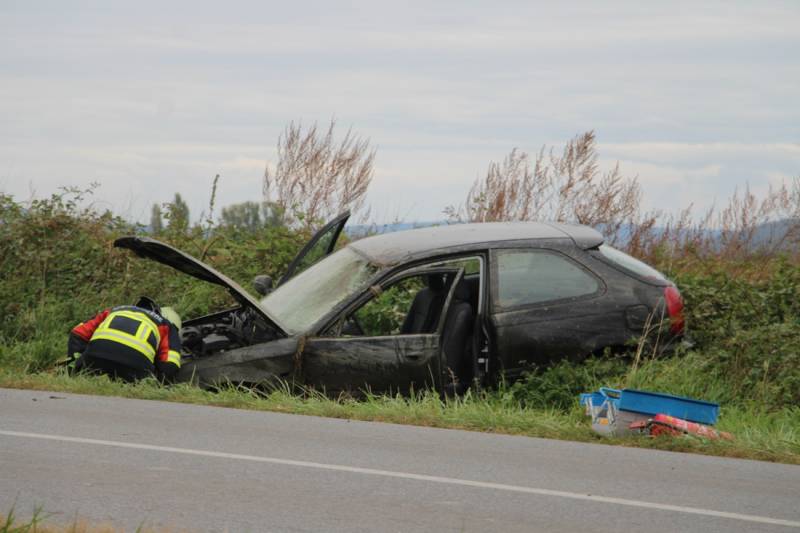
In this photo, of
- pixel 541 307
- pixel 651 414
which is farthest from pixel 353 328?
pixel 651 414

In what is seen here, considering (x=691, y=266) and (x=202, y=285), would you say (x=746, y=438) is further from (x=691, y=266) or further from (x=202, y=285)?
(x=202, y=285)

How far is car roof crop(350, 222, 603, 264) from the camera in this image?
9.54 metres

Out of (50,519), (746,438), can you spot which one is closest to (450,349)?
(746,438)

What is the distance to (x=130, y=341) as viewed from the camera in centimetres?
939

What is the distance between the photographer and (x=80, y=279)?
13.8 metres

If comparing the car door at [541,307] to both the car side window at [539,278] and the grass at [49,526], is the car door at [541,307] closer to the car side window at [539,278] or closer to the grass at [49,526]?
the car side window at [539,278]

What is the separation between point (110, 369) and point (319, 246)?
2.39m

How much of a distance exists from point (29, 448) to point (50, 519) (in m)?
1.79

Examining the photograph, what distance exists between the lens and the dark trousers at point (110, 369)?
9.54 m

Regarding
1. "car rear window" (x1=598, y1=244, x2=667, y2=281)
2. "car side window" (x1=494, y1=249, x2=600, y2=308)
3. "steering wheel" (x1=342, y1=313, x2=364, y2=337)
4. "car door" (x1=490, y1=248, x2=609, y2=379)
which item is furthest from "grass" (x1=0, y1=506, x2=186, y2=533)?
"car rear window" (x1=598, y1=244, x2=667, y2=281)

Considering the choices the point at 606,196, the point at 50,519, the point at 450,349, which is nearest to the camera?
the point at 50,519

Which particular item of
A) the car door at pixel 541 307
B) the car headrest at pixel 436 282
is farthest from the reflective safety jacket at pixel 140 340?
the car door at pixel 541 307

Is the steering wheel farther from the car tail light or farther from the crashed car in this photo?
the car tail light

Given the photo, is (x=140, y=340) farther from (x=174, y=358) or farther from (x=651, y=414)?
(x=651, y=414)
